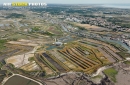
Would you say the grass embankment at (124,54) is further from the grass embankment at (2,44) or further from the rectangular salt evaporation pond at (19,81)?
the grass embankment at (2,44)

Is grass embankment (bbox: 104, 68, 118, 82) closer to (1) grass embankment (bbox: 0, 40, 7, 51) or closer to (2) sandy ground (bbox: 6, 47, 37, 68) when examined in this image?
(2) sandy ground (bbox: 6, 47, 37, 68)

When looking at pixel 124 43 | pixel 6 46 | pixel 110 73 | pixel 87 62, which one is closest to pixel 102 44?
pixel 124 43

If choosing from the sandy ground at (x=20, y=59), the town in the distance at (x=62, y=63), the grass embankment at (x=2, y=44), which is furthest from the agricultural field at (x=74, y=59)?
the grass embankment at (x=2, y=44)

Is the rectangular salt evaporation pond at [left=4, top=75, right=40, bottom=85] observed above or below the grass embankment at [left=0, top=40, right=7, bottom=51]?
below

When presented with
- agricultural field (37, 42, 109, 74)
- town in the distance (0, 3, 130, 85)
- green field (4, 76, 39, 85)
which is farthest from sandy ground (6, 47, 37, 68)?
green field (4, 76, 39, 85)

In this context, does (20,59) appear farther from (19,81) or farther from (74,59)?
(74,59)

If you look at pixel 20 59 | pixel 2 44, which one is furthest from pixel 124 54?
pixel 2 44

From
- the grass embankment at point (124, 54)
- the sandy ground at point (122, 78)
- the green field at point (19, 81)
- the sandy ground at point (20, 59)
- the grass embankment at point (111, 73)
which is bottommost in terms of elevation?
the green field at point (19, 81)

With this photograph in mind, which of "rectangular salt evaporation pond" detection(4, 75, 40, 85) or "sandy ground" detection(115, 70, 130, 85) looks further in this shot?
"sandy ground" detection(115, 70, 130, 85)
